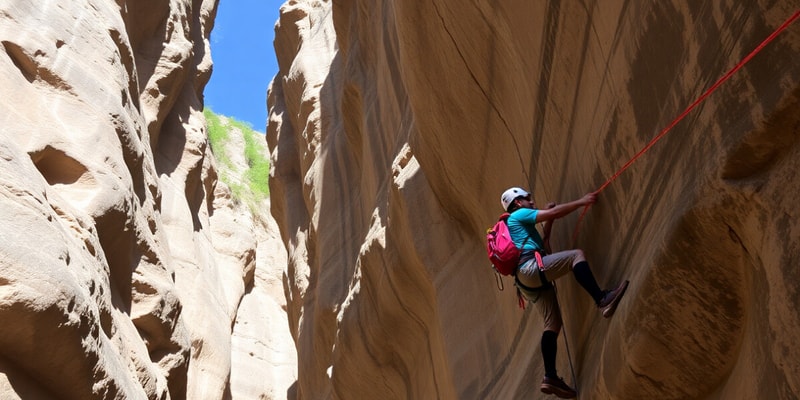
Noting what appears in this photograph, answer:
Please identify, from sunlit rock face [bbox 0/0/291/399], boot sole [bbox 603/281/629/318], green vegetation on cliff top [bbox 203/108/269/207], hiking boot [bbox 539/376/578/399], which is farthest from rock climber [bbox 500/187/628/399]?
green vegetation on cliff top [bbox 203/108/269/207]

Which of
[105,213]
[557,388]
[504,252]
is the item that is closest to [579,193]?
[504,252]

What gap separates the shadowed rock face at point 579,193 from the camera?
429 cm

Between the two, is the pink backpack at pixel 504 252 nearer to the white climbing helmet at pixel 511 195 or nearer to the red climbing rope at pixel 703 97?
the white climbing helmet at pixel 511 195

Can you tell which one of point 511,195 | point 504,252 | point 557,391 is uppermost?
point 511,195

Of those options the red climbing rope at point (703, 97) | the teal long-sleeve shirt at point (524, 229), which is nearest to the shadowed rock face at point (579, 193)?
the red climbing rope at point (703, 97)

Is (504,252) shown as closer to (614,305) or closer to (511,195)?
(511,195)

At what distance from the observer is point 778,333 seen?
13.3 feet

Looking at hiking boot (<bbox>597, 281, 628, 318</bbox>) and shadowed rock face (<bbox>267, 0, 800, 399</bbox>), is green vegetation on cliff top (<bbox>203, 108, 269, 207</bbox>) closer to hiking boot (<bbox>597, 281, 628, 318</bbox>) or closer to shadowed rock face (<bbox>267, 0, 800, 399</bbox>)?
shadowed rock face (<bbox>267, 0, 800, 399</bbox>)

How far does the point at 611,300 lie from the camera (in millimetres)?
5551

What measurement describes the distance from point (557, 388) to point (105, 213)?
7.61 metres

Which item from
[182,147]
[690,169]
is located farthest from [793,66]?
[182,147]

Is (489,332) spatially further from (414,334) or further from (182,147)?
(182,147)

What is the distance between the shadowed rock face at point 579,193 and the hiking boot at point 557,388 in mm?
91

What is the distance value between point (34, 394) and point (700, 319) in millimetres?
7025
